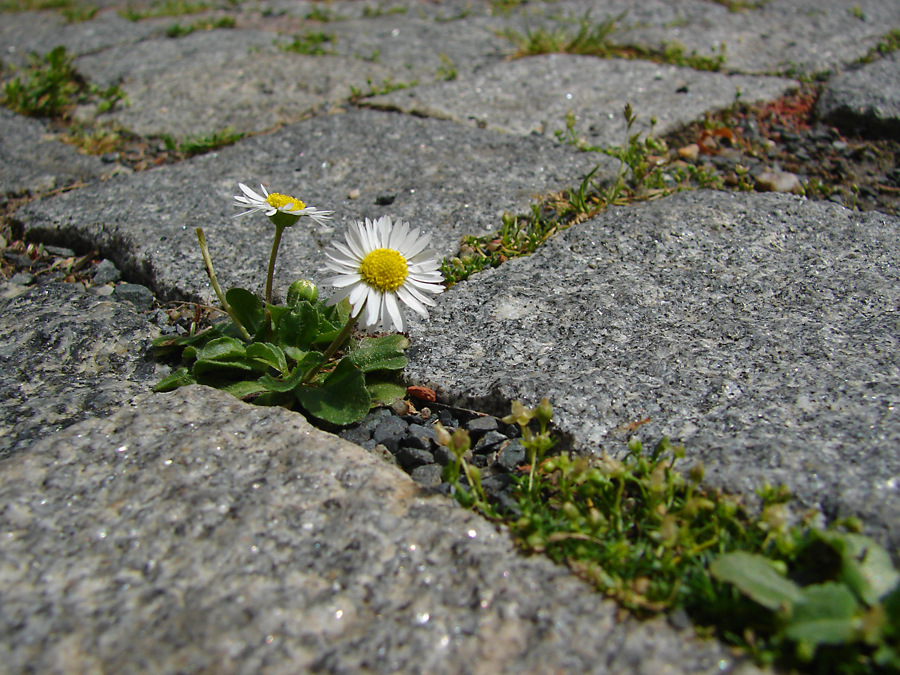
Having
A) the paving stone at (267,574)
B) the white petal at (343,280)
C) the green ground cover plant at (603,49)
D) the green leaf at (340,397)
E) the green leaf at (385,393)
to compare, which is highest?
the green ground cover plant at (603,49)

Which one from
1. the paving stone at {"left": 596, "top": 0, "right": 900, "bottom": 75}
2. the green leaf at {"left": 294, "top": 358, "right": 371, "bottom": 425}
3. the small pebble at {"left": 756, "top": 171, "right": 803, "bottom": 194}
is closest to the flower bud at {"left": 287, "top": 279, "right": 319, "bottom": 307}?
the green leaf at {"left": 294, "top": 358, "right": 371, "bottom": 425}

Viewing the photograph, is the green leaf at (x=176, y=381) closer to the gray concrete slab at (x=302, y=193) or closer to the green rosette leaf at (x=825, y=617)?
the gray concrete slab at (x=302, y=193)

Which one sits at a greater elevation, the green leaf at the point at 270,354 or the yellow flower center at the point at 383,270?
the yellow flower center at the point at 383,270

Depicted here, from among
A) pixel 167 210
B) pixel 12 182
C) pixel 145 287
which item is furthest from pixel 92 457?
pixel 12 182

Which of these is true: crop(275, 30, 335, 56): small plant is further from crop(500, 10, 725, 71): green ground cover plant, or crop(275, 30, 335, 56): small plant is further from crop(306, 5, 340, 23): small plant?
crop(500, 10, 725, 71): green ground cover plant

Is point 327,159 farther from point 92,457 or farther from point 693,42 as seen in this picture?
point 693,42

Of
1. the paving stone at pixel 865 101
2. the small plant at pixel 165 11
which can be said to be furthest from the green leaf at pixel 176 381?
the small plant at pixel 165 11

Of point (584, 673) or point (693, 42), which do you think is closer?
point (584, 673)

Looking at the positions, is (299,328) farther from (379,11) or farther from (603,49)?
(379,11)
